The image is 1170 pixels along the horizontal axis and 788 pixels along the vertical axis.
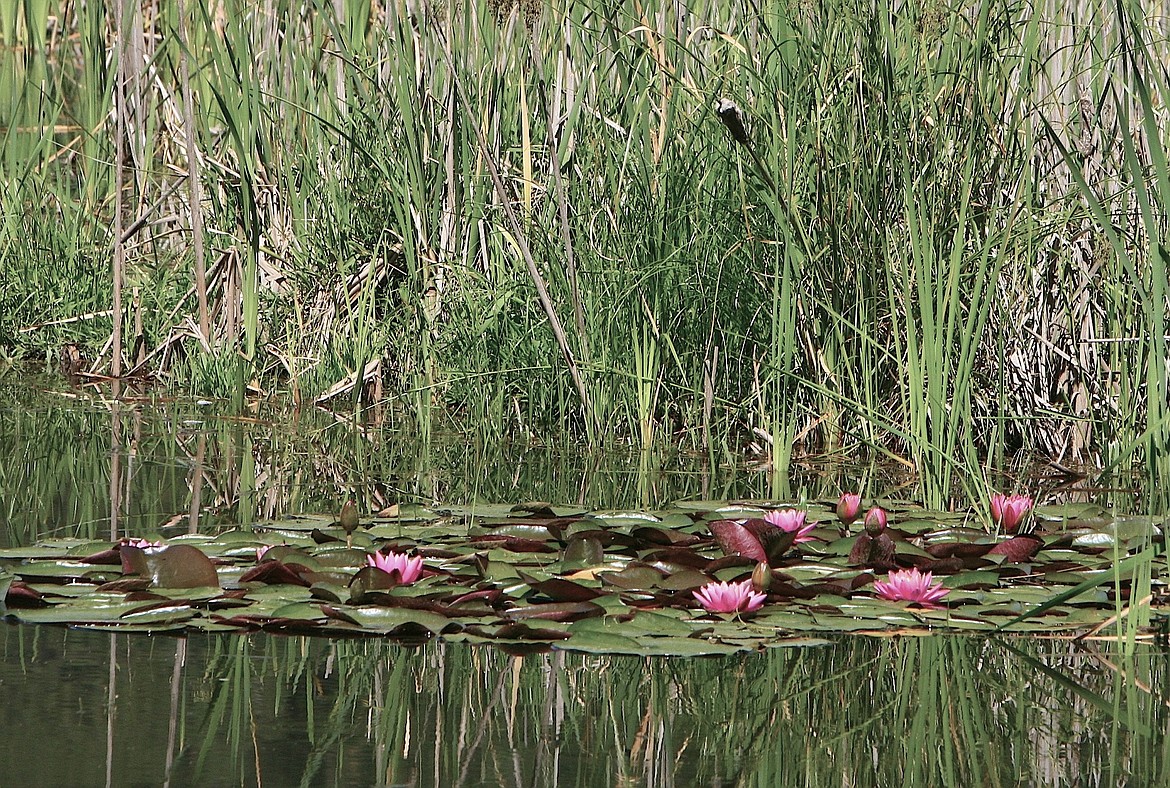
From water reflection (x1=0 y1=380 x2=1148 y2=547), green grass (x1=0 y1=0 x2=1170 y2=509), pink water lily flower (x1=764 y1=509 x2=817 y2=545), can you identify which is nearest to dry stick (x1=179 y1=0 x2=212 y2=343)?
green grass (x1=0 y1=0 x2=1170 y2=509)

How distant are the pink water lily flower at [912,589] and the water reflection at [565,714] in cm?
17

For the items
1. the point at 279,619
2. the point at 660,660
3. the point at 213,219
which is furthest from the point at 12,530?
the point at 213,219

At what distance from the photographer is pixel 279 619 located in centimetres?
274

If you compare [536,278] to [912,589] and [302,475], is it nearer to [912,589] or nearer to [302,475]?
[302,475]

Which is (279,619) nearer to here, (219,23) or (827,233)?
(827,233)

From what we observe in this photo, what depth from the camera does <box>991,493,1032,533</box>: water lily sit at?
3.40 meters

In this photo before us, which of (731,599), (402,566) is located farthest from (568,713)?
(402,566)

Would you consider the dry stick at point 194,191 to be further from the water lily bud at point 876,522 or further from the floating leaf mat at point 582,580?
the water lily bud at point 876,522

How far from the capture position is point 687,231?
182 inches

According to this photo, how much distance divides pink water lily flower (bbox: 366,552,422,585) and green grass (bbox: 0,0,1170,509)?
1.16m

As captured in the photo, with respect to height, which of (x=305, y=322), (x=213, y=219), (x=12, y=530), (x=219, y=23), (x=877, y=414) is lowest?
(x=12, y=530)

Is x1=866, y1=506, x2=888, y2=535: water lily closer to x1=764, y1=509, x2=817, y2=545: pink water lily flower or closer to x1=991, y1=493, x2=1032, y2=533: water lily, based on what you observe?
x1=764, y1=509, x2=817, y2=545: pink water lily flower

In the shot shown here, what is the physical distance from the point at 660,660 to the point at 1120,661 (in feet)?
2.46

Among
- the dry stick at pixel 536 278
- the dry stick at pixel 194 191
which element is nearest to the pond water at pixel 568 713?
the dry stick at pixel 536 278
